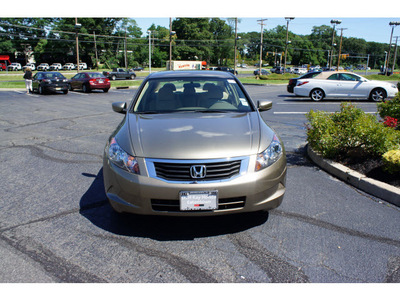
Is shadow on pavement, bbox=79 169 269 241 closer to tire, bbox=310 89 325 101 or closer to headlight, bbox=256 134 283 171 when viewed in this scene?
headlight, bbox=256 134 283 171

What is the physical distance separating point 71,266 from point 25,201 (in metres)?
1.84

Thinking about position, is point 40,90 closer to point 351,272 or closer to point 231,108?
point 231,108

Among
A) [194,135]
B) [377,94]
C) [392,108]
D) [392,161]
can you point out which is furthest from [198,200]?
[377,94]

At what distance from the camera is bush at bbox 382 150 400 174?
456cm

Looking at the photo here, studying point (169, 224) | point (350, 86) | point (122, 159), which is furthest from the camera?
point (350, 86)

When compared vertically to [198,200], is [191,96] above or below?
above

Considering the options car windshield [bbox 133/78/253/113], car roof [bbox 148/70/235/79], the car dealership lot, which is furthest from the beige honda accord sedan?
car roof [bbox 148/70/235/79]

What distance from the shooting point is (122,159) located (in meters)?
3.36

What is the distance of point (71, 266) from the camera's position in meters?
2.85

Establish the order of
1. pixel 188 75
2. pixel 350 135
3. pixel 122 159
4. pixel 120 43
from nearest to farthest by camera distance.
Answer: pixel 122 159 < pixel 188 75 < pixel 350 135 < pixel 120 43

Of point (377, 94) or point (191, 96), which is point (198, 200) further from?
point (377, 94)

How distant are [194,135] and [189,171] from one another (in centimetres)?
50

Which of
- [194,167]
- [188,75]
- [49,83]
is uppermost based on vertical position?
[188,75]
